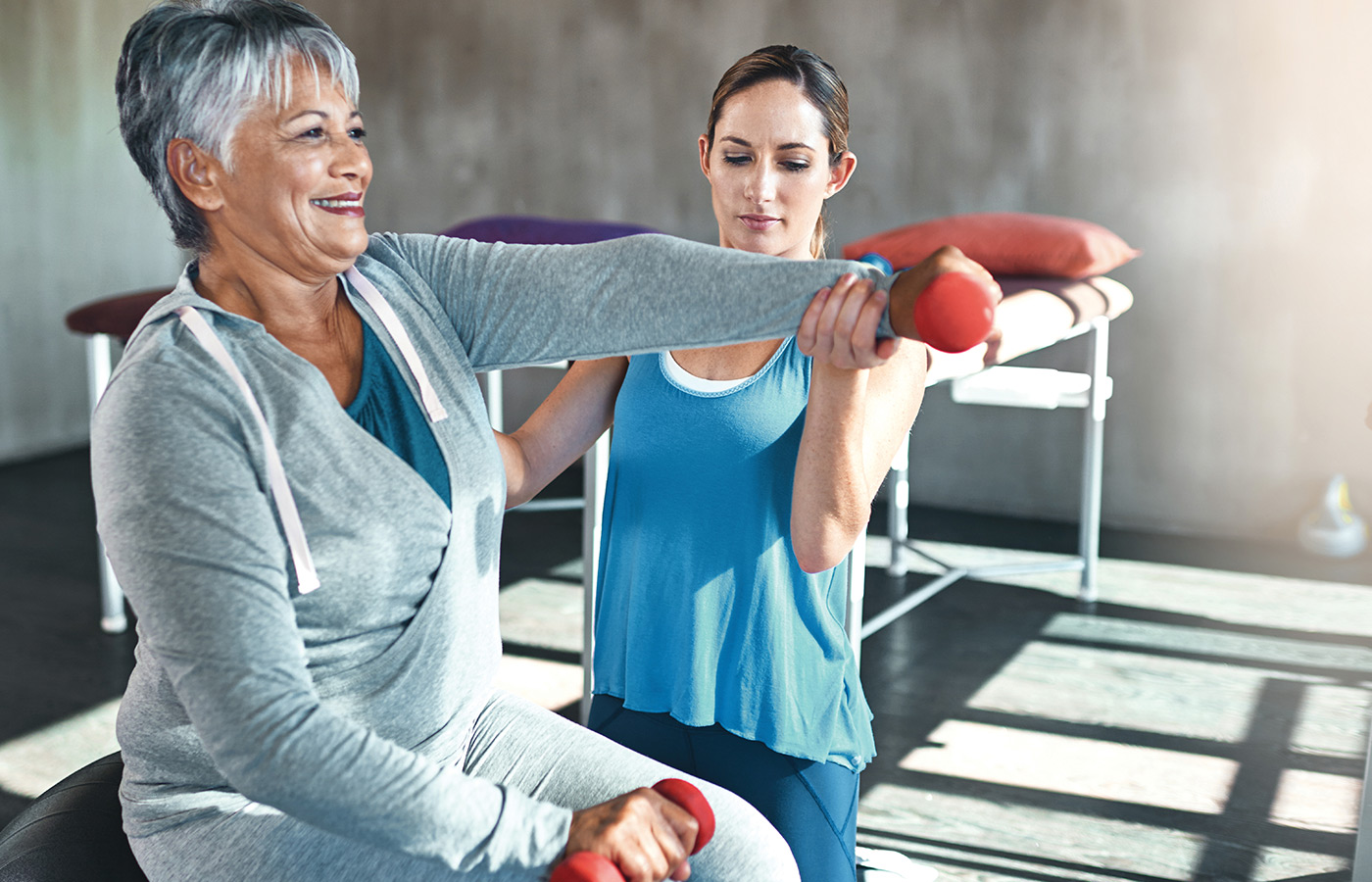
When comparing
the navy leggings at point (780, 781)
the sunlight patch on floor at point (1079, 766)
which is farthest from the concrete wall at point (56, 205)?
the navy leggings at point (780, 781)

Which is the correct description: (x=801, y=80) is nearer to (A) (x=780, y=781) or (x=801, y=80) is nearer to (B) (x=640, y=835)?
(A) (x=780, y=781)

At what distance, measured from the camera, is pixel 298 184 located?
0.87 metres

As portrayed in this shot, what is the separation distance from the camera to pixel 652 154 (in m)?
4.45

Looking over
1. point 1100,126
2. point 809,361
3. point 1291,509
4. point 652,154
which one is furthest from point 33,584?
point 1291,509

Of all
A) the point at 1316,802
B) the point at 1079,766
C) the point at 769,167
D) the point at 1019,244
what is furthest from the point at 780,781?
the point at 1019,244

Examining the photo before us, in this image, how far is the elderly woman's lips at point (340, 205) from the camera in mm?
891

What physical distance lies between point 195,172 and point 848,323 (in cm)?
50

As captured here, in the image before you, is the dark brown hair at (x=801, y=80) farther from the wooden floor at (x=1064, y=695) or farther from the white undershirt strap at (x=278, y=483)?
the wooden floor at (x=1064, y=695)

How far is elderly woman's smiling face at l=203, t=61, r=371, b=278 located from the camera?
86 centimetres

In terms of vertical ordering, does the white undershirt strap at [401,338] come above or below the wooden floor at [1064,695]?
above

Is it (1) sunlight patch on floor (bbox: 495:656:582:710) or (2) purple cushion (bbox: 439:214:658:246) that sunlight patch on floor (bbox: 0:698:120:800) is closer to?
(1) sunlight patch on floor (bbox: 495:656:582:710)

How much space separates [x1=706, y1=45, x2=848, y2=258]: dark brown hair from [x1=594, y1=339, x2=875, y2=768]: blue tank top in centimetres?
31

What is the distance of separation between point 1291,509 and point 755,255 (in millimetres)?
3475

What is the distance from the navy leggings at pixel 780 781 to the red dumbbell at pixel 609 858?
418 mm
